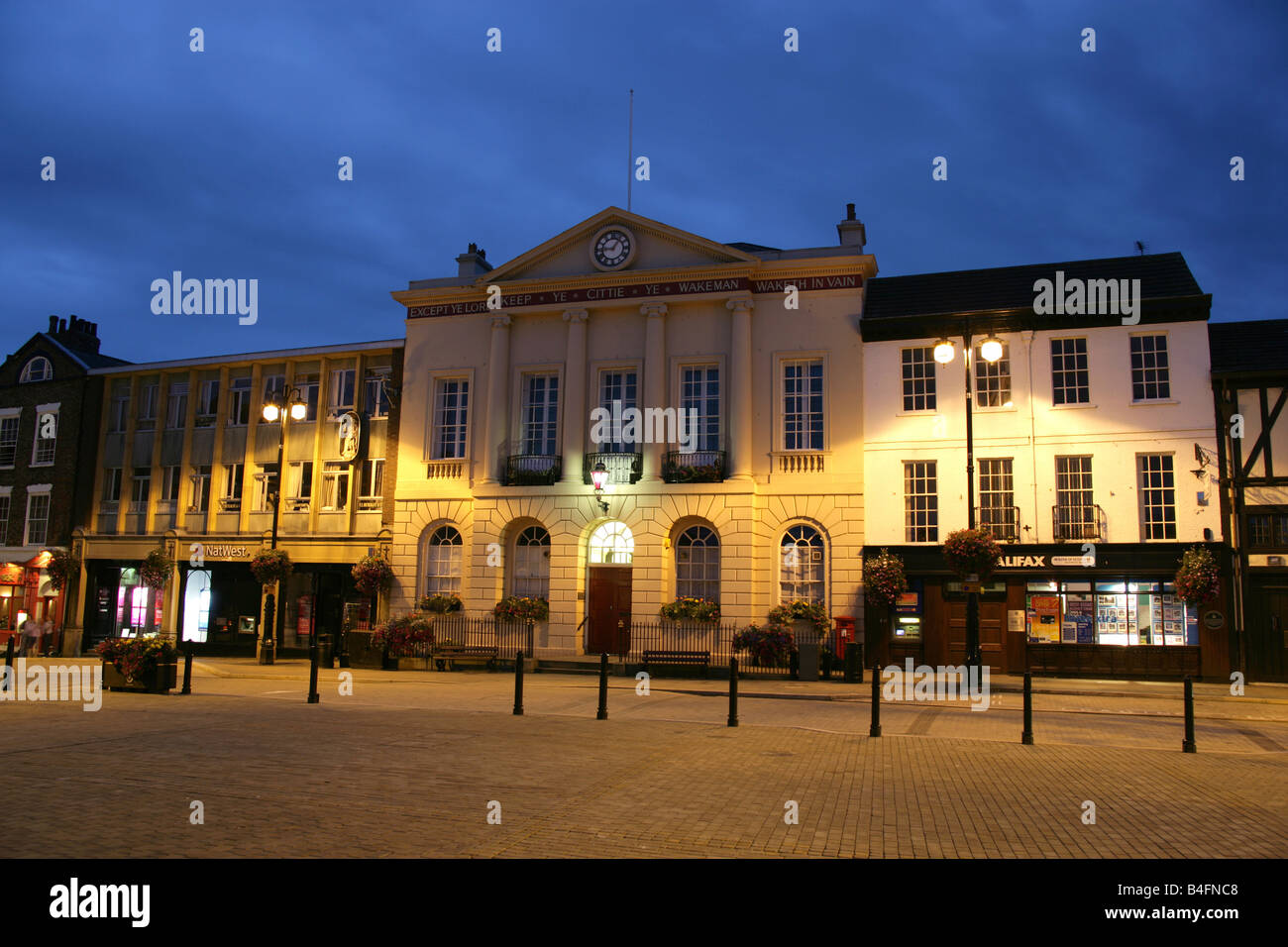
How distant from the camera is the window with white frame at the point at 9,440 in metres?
39.1

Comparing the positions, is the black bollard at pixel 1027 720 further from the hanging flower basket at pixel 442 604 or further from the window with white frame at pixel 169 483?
the window with white frame at pixel 169 483

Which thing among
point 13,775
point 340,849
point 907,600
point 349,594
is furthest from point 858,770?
point 349,594

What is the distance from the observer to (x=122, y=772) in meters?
9.65

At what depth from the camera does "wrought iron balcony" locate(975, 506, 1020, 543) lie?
25859mm

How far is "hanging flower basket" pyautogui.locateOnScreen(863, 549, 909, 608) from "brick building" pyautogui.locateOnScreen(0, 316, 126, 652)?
1177 inches

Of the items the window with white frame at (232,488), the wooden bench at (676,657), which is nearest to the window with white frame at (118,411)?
the window with white frame at (232,488)

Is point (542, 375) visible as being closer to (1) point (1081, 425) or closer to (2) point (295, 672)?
(2) point (295, 672)

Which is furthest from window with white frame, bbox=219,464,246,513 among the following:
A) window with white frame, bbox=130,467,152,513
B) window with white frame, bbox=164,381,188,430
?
window with white frame, bbox=130,467,152,513

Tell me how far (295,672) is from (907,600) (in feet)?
54.6

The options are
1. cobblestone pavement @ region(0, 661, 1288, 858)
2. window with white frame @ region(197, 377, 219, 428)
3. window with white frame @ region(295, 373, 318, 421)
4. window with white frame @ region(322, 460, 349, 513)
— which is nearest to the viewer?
cobblestone pavement @ region(0, 661, 1288, 858)

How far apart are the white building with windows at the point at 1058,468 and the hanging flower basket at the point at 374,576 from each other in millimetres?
15413

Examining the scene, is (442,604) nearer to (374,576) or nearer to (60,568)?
(374,576)

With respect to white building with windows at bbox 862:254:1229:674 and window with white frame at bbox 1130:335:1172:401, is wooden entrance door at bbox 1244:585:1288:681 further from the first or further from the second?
window with white frame at bbox 1130:335:1172:401

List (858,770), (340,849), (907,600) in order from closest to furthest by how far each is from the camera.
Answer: (340,849) < (858,770) < (907,600)
